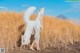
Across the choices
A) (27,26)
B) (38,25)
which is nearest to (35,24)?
(38,25)

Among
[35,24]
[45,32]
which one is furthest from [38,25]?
[45,32]

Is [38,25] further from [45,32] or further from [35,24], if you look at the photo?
[45,32]

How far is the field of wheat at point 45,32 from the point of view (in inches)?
243

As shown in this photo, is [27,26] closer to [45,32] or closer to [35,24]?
[35,24]

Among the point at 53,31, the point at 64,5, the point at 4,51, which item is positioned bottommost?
the point at 4,51

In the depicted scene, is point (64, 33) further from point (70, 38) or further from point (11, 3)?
point (11, 3)

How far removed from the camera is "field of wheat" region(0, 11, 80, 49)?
6160 mm

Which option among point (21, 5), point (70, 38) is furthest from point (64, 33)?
point (21, 5)

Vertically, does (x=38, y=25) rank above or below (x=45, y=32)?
above

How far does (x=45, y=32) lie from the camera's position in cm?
617

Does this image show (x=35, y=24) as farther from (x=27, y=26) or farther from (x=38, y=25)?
(x=27, y=26)

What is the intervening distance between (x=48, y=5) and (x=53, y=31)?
53cm

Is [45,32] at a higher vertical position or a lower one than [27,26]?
lower

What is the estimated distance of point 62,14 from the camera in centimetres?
620
